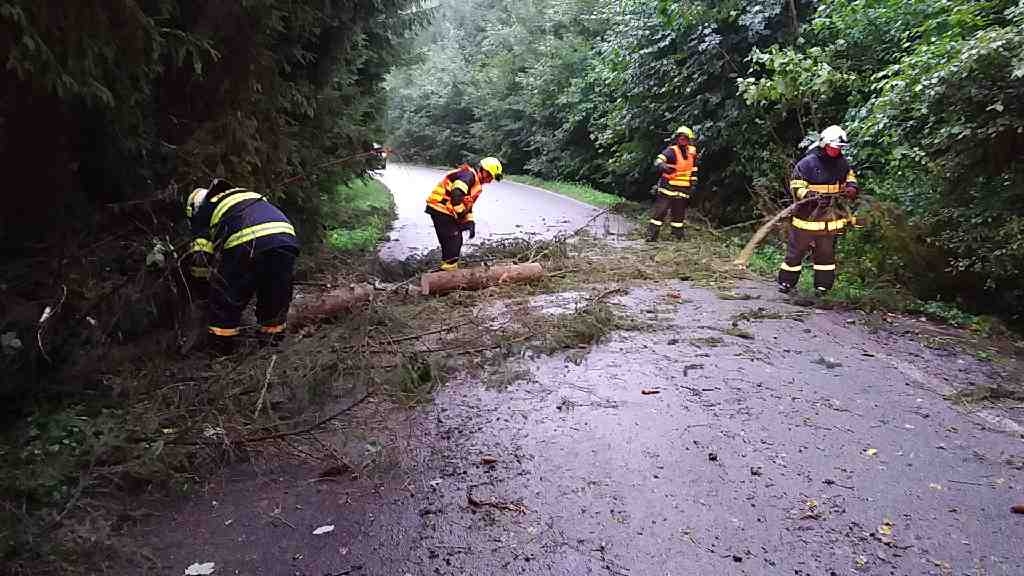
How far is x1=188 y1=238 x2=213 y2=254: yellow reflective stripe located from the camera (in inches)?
188

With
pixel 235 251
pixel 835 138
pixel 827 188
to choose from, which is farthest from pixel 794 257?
pixel 235 251

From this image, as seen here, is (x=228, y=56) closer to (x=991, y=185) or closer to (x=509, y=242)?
(x=509, y=242)

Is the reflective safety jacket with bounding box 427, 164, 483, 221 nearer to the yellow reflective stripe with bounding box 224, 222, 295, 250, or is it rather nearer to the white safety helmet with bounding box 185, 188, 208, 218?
the yellow reflective stripe with bounding box 224, 222, 295, 250

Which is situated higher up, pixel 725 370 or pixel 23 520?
pixel 23 520

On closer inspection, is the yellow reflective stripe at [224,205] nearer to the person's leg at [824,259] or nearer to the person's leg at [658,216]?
the person's leg at [824,259]

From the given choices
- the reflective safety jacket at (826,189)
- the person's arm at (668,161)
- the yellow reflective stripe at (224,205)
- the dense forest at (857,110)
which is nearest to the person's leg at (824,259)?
the reflective safety jacket at (826,189)

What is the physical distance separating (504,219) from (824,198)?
819 cm

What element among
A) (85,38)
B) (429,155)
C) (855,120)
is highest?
(85,38)

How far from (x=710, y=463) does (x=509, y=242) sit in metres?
7.00

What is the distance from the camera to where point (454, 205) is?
25.1ft

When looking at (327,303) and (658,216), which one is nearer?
(327,303)

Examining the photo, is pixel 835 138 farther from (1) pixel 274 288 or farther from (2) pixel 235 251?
(2) pixel 235 251

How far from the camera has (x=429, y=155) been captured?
39062 millimetres

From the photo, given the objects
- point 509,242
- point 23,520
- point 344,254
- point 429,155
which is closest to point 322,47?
point 344,254
